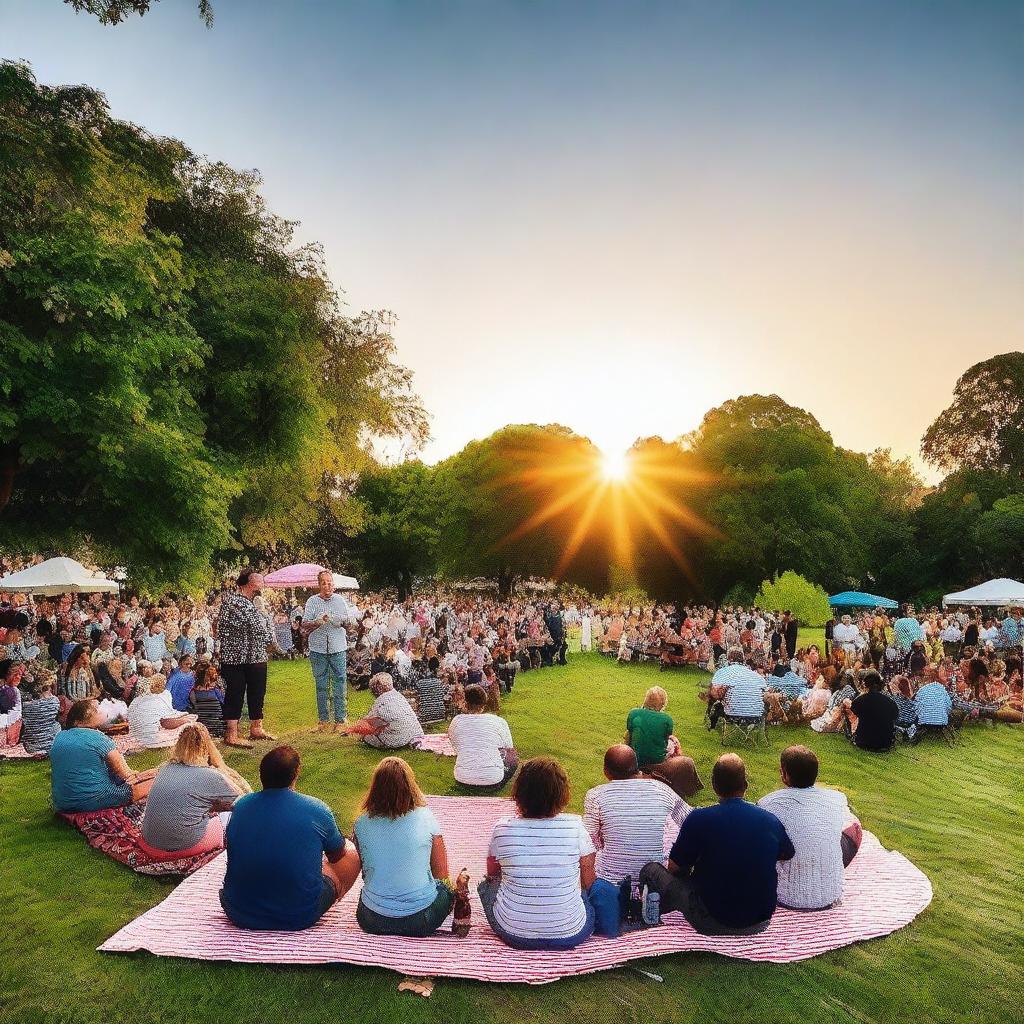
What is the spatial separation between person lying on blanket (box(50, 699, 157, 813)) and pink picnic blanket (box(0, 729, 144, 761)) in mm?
2828

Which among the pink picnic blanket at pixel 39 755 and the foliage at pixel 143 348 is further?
the foliage at pixel 143 348

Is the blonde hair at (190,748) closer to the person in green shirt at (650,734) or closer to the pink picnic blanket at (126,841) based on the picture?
the pink picnic blanket at (126,841)

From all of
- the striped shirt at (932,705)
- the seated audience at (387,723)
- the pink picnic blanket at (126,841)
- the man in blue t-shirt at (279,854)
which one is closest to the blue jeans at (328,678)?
the seated audience at (387,723)

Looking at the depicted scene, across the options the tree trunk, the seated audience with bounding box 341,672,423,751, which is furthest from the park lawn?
the tree trunk

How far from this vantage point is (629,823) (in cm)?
500

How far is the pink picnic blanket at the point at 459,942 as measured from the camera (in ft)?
14.0

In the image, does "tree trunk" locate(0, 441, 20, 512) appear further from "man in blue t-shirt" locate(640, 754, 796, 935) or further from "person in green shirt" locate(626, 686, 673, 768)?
"man in blue t-shirt" locate(640, 754, 796, 935)

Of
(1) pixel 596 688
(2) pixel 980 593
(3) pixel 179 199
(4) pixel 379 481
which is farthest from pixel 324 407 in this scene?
(4) pixel 379 481

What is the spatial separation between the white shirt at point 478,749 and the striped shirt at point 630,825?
123 inches

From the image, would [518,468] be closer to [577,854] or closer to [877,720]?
[877,720]

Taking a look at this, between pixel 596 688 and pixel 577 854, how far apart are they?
1270 centimetres

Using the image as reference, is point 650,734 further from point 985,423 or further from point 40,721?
point 985,423

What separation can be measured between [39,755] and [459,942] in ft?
23.6

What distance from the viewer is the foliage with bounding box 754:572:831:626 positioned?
97.7 ft
